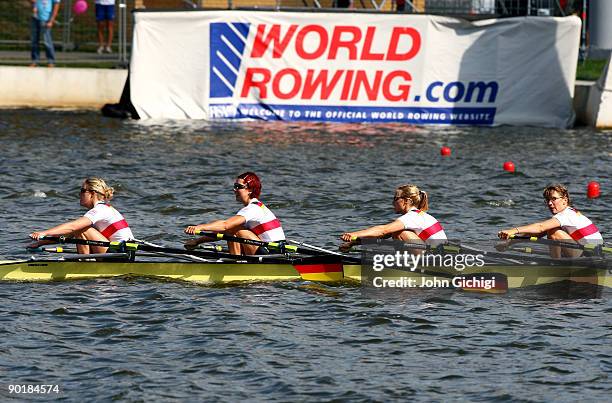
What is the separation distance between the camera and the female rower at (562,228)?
1393 cm

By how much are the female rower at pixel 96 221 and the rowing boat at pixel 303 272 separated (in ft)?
0.95

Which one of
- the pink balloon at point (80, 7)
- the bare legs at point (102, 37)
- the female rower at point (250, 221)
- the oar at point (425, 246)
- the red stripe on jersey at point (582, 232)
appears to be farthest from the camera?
the pink balloon at point (80, 7)

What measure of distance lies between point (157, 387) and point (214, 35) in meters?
16.8

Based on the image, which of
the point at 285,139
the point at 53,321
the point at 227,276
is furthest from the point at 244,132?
the point at 53,321

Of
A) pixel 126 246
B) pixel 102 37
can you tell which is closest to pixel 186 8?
pixel 102 37

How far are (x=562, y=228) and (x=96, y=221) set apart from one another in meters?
5.23

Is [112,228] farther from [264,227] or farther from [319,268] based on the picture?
[319,268]

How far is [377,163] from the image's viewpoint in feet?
75.0

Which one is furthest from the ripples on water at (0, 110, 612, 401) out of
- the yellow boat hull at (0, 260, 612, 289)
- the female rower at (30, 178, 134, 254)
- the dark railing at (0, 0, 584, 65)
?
the dark railing at (0, 0, 584, 65)

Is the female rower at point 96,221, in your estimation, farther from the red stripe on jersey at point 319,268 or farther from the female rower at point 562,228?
the female rower at point 562,228

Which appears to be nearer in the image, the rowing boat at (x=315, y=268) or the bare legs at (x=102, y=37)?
the rowing boat at (x=315, y=268)

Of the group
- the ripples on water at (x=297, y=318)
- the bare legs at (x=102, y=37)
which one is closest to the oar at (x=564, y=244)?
the ripples on water at (x=297, y=318)

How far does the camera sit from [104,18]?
101 feet

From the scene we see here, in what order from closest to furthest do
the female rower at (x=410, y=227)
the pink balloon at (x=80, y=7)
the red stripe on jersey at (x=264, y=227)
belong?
the female rower at (x=410, y=227)
the red stripe on jersey at (x=264, y=227)
the pink balloon at (x=80, y=7)
